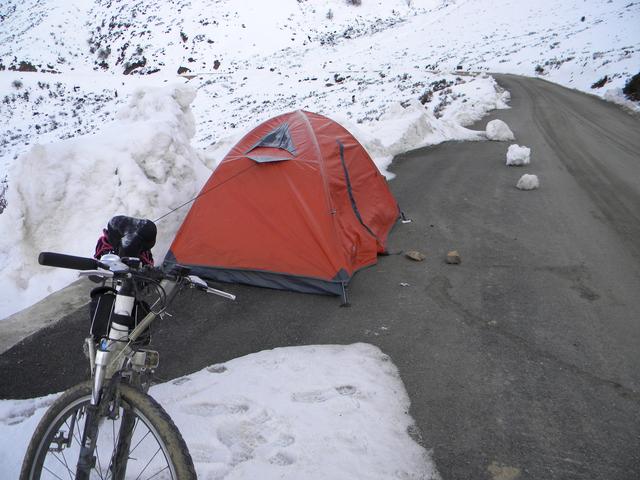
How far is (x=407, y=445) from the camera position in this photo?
3.01 metres

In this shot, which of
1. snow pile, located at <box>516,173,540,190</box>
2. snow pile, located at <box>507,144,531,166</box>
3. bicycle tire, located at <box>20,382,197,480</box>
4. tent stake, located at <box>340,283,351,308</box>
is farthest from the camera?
snow pile, located at <box>507,144,531,166</box>

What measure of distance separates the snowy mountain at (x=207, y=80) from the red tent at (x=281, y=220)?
1022mm

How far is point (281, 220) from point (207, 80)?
36.6 meters

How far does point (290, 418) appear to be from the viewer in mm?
3221

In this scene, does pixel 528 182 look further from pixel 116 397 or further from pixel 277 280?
pixel 116 397

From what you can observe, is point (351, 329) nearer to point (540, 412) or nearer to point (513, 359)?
point (513, 359)

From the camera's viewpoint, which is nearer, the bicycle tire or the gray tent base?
the bicycle tire

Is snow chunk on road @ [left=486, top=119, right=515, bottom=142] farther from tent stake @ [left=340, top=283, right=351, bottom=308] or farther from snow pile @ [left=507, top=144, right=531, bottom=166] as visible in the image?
tent stake @ [left=340, top=283, right=351, bottom=308]

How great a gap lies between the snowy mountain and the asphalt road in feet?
6.37

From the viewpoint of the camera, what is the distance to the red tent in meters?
5.20

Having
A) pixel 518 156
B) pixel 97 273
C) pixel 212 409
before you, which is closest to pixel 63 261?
pixel 97 273

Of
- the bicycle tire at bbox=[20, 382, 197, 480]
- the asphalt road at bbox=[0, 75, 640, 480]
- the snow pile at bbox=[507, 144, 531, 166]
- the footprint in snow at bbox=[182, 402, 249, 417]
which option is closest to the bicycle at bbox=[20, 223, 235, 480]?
the bicycle tire at bbox=[20, 382, 197, 480]

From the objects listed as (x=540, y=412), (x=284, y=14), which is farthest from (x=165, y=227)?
(x=284, y=14)

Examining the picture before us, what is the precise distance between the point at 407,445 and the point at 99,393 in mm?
2030
